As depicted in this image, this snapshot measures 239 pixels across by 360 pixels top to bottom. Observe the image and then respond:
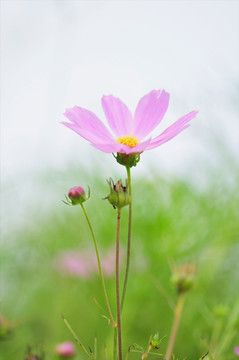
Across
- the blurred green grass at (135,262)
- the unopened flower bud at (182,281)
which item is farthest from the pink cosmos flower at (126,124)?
the blurred green grass at (135,262)

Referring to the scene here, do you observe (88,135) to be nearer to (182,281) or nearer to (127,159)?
(127,159)

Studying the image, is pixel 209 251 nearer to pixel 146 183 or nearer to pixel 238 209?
pixel 238 209

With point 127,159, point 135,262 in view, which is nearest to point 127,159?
point 127,159

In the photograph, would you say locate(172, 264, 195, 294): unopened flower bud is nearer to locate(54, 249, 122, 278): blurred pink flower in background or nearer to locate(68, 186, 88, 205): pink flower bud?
locate(68, 186, 88, 205): pink flower bud

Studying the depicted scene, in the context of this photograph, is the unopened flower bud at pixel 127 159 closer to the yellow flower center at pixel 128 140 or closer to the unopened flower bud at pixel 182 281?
the yellow flower center at pixel 128 140

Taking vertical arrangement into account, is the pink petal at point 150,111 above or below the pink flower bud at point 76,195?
above

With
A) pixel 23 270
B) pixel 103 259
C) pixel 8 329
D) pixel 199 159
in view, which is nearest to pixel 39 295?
pixel 23 270

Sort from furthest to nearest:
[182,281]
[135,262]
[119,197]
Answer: [135,262] < [182,281] < [119,197]

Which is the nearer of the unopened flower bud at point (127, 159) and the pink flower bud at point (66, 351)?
the unopened flower bud at point (127, 159)
